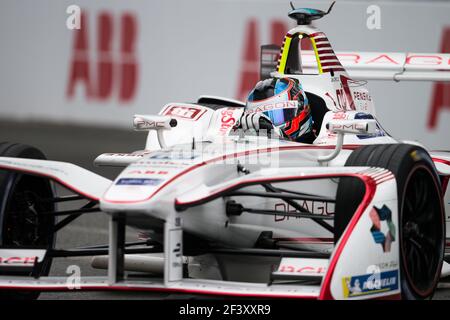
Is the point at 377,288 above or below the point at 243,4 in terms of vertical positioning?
below

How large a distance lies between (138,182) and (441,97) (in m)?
7.21

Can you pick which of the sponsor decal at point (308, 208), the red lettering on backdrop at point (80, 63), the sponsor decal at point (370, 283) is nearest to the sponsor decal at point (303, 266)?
the sponsor decal at point (370, 283)

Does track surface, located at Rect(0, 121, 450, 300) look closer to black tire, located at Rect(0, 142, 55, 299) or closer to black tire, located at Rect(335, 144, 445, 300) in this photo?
black tire, located at Rect(0, 142, 55, 299)

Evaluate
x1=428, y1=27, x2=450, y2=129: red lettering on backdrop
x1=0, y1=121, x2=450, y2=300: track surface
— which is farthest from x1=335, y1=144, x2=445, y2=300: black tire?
x1=0, y1=121, x2=450, y2=300: track surface

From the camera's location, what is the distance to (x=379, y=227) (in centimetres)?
564

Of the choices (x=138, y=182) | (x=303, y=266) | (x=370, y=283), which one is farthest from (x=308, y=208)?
(x=138, y=182)

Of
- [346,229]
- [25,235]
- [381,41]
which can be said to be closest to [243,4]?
[381,41]

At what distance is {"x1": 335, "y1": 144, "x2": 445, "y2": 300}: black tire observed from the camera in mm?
5848

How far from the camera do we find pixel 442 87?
1231 cm

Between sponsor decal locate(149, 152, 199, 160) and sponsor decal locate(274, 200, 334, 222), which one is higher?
sponsor decal locate(149, 152, 199, 160)

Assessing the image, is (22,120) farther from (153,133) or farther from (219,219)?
(219,219)

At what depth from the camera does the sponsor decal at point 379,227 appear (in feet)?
18.4

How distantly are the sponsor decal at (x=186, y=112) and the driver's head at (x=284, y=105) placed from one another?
815 millimetres
